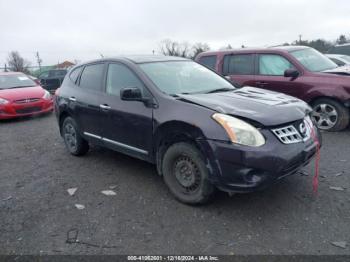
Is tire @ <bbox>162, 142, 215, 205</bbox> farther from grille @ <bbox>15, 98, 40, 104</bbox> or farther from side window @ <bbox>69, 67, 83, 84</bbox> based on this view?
grille @ <bbox>15, 98, 40, 104</bbox>

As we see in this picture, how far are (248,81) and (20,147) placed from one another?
16.6ft

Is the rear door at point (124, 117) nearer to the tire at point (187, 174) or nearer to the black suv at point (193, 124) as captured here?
the black suv at point (193, 124)

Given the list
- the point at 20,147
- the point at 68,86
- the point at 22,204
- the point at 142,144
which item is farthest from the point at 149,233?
the point at 20,147

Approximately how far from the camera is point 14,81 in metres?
10.4

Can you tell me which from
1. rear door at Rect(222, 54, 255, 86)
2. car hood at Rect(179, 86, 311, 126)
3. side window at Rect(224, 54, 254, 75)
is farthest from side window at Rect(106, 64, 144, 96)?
Result: side window at Rect(224, 54, 254, 75)

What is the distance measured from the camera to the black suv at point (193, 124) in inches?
118

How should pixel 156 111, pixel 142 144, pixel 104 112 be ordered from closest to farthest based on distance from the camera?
1. pixel 156 111
2. pixel 142 144
3. pixel 104 112

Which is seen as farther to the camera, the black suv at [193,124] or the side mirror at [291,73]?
the side mirror at [291,73]

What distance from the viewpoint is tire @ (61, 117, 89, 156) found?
5319 millimetres

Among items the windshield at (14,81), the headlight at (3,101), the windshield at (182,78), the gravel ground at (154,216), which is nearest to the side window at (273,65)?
the gravel ground at (154,216)

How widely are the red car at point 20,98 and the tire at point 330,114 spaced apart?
25.3 feet

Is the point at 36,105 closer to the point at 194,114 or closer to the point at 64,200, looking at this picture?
the point at 64,200

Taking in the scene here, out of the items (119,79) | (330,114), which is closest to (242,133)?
(119,79)

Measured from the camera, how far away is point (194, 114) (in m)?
3.28
